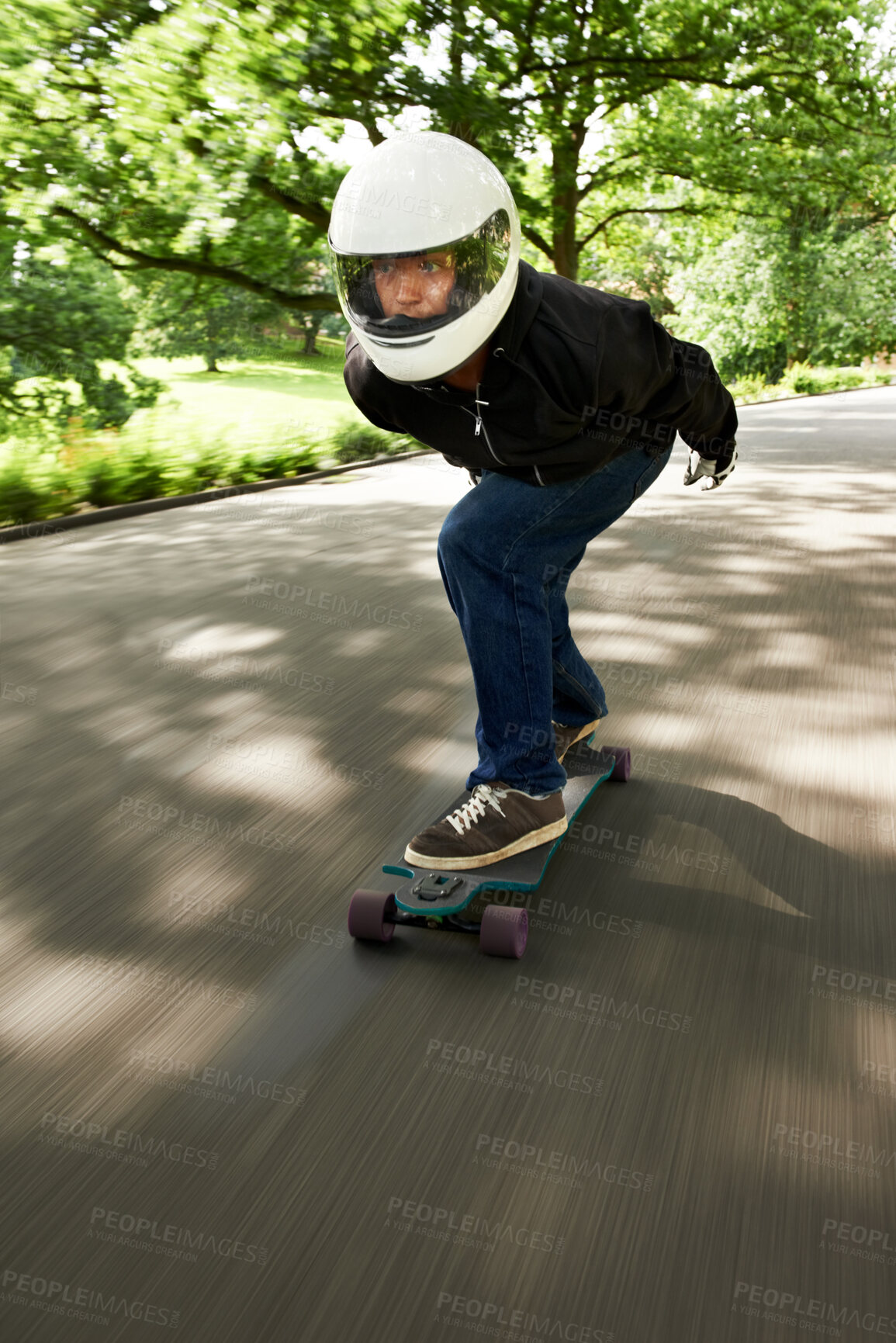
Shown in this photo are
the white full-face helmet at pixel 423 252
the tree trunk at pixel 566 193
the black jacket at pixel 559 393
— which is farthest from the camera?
the tree trunk at pixel 566 193

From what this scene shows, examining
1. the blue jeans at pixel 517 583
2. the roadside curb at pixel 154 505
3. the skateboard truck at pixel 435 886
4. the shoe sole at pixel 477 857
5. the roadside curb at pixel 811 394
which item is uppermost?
the blue jeans at pixel 517 583

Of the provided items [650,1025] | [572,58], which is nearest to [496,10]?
[572,58]

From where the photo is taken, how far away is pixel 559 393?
2.34 meters

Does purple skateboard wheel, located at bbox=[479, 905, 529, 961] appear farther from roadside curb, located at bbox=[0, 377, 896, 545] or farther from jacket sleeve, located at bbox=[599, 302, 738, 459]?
roadside curb, located at bbox=[0, 377, 896, 545]

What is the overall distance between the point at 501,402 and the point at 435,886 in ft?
3.86

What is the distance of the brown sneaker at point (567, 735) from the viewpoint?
320 cm

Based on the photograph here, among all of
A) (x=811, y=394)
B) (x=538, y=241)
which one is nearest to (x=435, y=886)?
(x=538, y=241)

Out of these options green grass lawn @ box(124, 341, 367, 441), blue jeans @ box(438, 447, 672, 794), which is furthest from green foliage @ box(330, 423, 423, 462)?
blue jeans @ box(438, 447, 672, 794)

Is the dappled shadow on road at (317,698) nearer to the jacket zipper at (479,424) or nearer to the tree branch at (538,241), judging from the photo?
the jacket zipper at (479,424)

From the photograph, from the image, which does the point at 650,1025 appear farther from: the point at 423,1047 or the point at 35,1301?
the point at 35,1301

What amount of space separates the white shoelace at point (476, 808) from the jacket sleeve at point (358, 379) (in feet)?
3.15

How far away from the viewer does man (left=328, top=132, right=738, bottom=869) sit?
2.23 meters

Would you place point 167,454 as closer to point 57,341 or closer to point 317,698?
point 57,341

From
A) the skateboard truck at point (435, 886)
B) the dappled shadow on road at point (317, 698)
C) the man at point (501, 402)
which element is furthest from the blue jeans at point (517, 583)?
the dappled shadow on road at point (317, 698)
